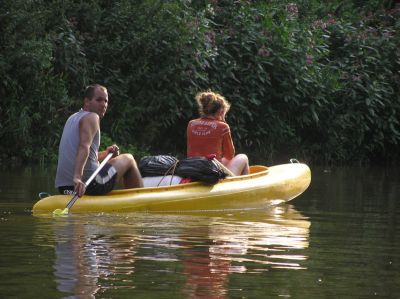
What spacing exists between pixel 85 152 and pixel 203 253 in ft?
9.89

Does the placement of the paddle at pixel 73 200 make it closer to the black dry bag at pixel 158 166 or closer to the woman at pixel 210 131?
the black dry bag at pixel 158 166

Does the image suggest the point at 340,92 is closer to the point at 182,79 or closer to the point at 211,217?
the point at 182,79

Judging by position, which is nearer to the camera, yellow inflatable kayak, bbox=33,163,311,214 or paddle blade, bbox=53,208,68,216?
paddle blade, bbox=53,208,68,216

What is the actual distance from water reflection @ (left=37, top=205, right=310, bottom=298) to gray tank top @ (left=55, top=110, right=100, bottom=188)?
66 cm

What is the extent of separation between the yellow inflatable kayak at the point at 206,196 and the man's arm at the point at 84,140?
0.24 metres

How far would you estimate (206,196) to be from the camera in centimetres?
1245

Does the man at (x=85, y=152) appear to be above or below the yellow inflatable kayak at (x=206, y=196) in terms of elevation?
above

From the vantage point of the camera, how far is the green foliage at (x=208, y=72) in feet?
64.2

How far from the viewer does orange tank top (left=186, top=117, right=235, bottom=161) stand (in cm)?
1295

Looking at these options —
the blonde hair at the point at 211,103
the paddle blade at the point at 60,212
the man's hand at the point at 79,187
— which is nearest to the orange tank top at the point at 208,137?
the blonde hair at the point at 211,103

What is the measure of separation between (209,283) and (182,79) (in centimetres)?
1436

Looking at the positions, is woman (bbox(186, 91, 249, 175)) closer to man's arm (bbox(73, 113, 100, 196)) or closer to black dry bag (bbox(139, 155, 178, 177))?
black dry bag (bbox(139, 155, 178, 177))

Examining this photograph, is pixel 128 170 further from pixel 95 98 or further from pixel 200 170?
pixel 95 98

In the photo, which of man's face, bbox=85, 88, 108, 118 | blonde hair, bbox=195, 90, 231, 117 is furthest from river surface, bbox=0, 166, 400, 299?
blonde hair, bbox=195, 90, 231, 117
